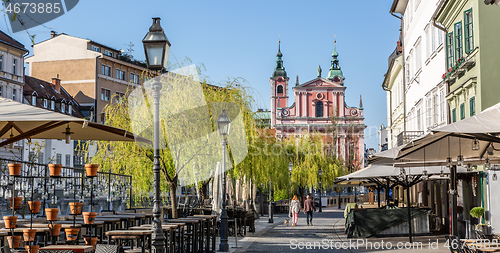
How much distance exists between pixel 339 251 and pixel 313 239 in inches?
192

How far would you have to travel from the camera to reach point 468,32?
20.8 metres

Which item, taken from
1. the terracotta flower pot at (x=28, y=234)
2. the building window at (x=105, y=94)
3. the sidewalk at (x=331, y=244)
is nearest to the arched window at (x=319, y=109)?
the building window at (x=105, y=94)

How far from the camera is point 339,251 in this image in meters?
17.1

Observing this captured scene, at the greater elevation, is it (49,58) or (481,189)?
(49,58)

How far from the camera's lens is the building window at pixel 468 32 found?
20391 mm

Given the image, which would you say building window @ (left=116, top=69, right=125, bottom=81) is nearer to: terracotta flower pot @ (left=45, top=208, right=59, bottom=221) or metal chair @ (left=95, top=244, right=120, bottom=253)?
terracotta flower pot @ (left=45, top=208, right=59, bottom=221)

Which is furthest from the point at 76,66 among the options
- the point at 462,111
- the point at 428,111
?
the point at 462,111

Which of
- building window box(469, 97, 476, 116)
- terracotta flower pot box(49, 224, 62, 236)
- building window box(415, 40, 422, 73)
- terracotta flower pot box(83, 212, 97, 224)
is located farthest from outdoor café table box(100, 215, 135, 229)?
building window box(415, 40, 422, 73)

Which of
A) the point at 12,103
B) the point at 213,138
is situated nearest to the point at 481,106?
the point at 213,138

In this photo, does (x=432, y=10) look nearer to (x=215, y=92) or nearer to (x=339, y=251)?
(x=215, y=92)

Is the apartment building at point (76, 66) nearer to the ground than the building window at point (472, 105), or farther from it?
farther from it

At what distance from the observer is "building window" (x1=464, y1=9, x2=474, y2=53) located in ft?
66.9

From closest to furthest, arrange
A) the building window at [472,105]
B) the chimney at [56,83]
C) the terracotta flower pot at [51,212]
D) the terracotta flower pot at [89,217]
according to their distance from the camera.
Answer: the terracotta flower pot at [51,212]
the terracotta flower pot at [89,217]
the building window at [472,105]
the chimney at [56,83]

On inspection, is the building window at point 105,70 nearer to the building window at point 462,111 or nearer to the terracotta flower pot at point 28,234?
the building window at point 462,111
